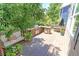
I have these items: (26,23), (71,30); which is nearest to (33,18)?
(26,23)

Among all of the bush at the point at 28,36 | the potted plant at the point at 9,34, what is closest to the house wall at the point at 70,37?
the bush at the point at 28,36

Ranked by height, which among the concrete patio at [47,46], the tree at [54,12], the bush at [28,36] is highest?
the tree at [54,12]

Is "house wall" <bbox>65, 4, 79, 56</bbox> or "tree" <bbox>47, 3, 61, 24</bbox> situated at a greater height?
"tree" <bbox>47, 3, 61, 24</bbox>

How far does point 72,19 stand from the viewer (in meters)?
1.76

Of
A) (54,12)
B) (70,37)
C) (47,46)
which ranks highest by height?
(54,12)

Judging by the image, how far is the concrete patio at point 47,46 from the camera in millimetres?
1809

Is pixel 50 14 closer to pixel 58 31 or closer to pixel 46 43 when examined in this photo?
pixel 58 31

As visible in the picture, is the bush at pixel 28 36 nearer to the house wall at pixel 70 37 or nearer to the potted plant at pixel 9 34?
the potted plant at pixel 9 34

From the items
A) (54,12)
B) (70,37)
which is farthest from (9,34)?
(70,37)

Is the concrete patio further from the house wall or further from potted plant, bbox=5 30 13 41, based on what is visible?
potted plant, bbox=5 30 13 41

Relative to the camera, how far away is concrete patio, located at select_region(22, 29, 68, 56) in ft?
5.93

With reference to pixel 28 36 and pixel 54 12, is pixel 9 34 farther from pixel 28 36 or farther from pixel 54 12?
pixel 54 12

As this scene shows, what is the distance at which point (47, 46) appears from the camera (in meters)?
1.84

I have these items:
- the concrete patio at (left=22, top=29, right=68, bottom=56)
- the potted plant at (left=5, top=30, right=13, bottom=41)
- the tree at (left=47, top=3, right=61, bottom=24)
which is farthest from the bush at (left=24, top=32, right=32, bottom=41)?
the tree at (left=47, top=3, right=61, bottom=24)
